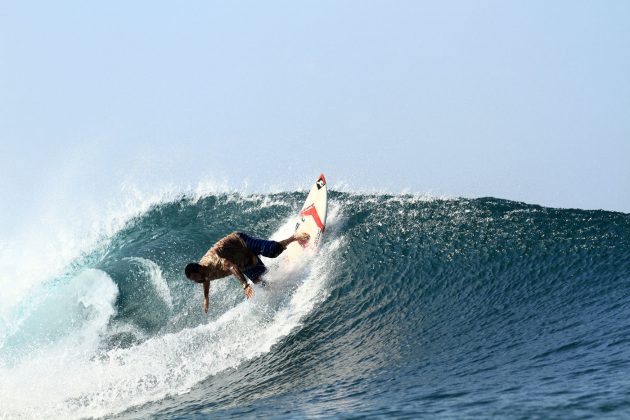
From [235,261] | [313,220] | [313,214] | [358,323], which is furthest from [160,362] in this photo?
[313,214]

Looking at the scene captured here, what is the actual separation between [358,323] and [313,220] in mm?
2840

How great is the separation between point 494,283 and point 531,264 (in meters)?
0.77

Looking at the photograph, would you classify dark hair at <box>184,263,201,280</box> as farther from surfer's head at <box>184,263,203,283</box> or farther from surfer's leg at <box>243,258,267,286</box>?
surfer's leg at <box>243,258,267,286</box>

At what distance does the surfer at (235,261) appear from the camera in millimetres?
8492

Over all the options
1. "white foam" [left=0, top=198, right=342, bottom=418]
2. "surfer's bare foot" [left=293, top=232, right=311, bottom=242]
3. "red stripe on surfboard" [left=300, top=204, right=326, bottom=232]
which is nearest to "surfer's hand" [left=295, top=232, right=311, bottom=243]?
"surfer's bare foot" [left=293, top=232, right=311, bottom=242]

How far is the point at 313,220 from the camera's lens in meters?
10.6

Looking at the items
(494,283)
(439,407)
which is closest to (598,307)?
(494,283)

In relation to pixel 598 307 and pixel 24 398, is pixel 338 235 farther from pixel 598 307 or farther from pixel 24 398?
pixel 24 398

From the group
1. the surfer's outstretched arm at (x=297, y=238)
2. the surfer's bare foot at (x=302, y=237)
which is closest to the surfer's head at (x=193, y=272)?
the surfer's outstretched arm at (x=297, y=238)

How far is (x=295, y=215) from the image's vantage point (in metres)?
11.8

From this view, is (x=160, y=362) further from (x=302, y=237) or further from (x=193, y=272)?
(x=302, y=237)

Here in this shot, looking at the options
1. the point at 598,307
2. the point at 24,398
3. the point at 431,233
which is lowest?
the point at 24,398

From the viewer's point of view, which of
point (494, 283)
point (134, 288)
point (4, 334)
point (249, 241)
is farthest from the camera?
point (4, 334)

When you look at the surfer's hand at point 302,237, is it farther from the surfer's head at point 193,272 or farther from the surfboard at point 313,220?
the surfer's head at point 193,272
